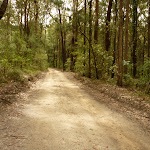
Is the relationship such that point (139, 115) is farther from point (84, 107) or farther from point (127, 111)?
point (84, 107)

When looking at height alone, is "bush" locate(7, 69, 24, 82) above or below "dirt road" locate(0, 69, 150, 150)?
above

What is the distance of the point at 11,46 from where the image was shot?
11.6m

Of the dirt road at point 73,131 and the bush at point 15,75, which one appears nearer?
the dirt road at point 73,131

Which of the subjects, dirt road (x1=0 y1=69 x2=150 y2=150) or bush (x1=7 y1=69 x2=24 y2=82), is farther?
bush (x1=7 y1=69 x2=24 y2=82)

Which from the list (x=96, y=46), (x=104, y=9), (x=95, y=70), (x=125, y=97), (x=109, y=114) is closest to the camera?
(x=109, y=114)

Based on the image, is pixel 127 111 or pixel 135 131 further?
pixel 127 111

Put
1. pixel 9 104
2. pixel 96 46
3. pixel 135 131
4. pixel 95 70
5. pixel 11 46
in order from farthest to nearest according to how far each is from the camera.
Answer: pixel 95 70
pixel 96 46
pixel 11 46
pixel 9 104
pixel 135 131

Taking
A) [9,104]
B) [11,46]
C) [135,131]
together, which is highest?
[11,46]

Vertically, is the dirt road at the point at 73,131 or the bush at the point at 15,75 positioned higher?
the bush at the point at 15,75

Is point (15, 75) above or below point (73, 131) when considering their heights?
above

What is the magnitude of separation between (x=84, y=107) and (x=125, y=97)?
2.86 m

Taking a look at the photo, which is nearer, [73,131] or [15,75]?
[73,131]

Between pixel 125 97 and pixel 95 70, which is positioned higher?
pixel 95 70

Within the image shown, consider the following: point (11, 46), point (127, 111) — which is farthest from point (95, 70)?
point (127, 111)
